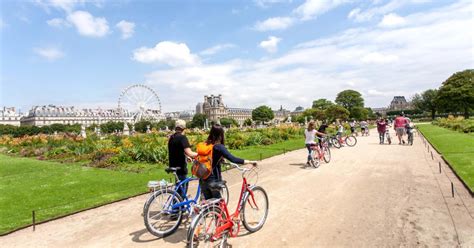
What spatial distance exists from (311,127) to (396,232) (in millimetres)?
7173

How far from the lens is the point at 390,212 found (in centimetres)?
632

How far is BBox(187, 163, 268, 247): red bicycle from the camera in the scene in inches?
181

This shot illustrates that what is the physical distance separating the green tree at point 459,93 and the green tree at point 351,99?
32.9m

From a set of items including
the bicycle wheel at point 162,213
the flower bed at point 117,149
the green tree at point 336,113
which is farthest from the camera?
the green tree at point 336,113

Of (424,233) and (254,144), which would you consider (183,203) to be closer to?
(424,233)

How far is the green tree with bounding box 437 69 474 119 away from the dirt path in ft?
208

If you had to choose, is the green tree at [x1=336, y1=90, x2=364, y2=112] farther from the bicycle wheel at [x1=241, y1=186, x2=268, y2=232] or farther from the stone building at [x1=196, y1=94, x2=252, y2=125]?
the bicycle wheel at [x1=241, y1=186, x2=268, y2=232]

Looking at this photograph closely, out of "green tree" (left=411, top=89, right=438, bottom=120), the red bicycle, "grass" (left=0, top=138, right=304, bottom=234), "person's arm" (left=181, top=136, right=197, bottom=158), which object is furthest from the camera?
"green tree" (left=411, top=89, right=438, bottom=120)

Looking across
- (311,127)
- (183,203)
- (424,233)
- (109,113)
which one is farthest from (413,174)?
(109,113)

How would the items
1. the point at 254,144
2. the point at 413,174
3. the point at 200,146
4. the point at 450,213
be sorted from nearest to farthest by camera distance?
the point at 200,146
the point at 450,213
the point at 413,174
the point at 254,144

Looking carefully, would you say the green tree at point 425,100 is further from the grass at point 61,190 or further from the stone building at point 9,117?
the stone building at point 9,117

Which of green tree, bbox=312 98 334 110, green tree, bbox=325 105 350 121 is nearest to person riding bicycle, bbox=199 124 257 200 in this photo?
green tree, bbox=325 105 350 121

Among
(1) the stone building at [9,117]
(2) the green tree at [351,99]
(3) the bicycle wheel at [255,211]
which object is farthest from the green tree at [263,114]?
(3) the bicycle wheel at [255,211]

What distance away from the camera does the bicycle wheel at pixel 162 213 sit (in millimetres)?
5340
